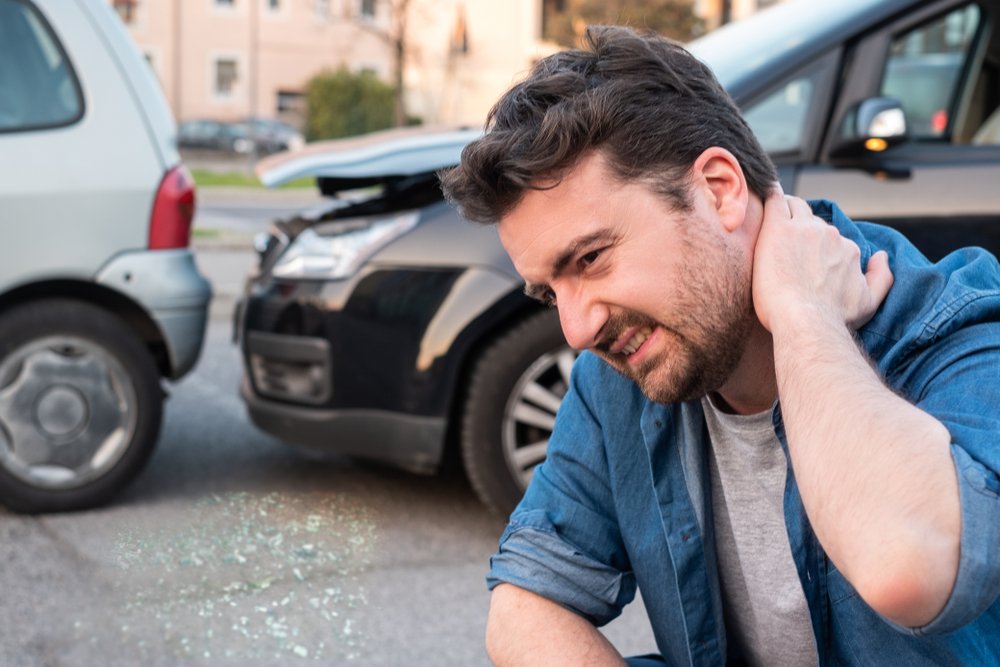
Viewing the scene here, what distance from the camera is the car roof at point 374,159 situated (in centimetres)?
434

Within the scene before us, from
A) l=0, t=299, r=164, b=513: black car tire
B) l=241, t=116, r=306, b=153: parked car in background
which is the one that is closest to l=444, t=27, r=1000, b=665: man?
l=0, t=299, r=164, b=513: black car tire

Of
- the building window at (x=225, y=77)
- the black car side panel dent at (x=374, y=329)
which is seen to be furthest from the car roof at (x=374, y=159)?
the building window at (x=225, y=77)

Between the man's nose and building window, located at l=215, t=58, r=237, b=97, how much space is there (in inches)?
1867

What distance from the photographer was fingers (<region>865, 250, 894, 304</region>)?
192 centimetres

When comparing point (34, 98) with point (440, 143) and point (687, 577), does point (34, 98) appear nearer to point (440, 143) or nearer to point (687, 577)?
point (440, 143)

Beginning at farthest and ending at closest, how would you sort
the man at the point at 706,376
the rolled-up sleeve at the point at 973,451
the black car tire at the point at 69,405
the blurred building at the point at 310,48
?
the blurred building at the point at 310,48
the black car tire at the point at 69,405
the man at the point at 706,376
the rolled-up sleeve at the point at 973,451

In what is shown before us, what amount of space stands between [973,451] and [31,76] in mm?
3805

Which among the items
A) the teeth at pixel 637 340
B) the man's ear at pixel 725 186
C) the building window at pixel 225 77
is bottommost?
the building window at pixel 225 77

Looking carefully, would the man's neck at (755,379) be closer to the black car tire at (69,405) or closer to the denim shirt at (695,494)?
the denim shirt at (695,494)

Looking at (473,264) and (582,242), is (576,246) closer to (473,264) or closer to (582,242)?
(582,242)

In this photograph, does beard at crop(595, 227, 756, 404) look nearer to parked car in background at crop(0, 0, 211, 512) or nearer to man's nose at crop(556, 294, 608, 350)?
man's nose at crop(556, 294, 608, 350)

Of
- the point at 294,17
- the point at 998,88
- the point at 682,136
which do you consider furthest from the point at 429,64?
the point at 682,136

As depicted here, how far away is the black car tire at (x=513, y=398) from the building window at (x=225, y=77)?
45219 millimetres

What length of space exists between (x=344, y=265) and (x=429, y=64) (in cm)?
4103
